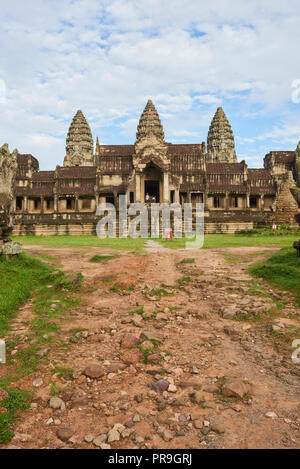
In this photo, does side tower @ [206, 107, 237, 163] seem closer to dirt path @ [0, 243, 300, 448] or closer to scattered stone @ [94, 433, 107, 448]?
dirt path @ [0, 243, 300, 448]

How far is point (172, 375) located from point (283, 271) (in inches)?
225

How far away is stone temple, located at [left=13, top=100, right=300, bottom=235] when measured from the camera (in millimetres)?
33844

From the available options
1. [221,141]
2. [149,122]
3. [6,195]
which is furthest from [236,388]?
[221,141]

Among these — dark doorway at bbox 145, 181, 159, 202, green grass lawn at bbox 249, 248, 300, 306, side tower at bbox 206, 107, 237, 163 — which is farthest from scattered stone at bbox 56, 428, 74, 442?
side tower at bbox 206, 107, 237, 163

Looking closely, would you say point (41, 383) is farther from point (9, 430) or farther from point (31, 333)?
point (31, 333)

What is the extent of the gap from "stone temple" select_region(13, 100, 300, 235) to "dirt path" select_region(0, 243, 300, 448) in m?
26.3

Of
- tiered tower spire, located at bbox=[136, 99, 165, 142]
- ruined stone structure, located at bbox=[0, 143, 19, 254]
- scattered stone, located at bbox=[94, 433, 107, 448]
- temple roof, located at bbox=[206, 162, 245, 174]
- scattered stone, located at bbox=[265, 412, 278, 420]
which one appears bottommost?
scattered stone, located at bbox=[94, 433, 107, 448]

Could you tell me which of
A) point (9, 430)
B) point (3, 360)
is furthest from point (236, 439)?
point (3, 360)

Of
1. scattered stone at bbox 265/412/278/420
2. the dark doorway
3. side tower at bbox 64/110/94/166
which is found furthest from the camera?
side tower at bbox 64/110/94/166

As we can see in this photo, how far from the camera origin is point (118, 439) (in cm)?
305

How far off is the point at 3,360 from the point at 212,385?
3173 mm

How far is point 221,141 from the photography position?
5634 cm

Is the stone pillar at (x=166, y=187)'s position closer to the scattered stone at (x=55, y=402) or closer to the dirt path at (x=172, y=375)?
the dirt path at (x=172, y=375)
